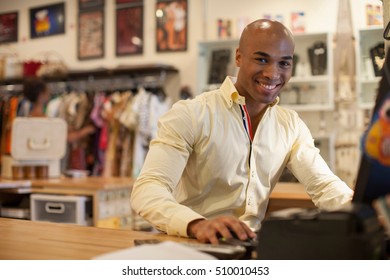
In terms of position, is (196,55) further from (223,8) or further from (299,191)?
(299,191)

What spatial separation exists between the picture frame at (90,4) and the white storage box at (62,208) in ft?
13.4

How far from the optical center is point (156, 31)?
22.2 ft

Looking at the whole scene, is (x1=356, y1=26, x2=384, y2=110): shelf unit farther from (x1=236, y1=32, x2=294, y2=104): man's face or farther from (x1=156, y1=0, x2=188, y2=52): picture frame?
(x1=236, y1=32, x2=294, y2=104): man's face

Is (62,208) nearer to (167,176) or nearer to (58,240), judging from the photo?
(167,176)

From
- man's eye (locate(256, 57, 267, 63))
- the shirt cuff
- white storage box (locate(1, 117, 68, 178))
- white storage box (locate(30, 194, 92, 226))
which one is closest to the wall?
white storage box (locate(1, 117, 68, 178))

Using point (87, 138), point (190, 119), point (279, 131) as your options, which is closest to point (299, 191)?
point (279, 131)

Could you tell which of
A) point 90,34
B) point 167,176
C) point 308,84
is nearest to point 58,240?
point 167,176

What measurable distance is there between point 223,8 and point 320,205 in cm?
488

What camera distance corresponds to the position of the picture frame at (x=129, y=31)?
271 inches

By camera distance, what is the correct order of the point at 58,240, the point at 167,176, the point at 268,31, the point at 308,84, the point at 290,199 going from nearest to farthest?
the point at 58,240, the point at 167,176, the point at 268,31, the point at 290,199, the point at 308,84

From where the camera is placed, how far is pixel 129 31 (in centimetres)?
695

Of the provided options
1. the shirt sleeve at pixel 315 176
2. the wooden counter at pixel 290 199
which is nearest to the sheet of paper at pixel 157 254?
the shirt sleeve at pixel 315 176

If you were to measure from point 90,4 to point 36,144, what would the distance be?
3643 millimetres

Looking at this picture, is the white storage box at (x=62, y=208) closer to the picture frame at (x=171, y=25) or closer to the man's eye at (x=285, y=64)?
the man's eye at (x=285, y=64)
